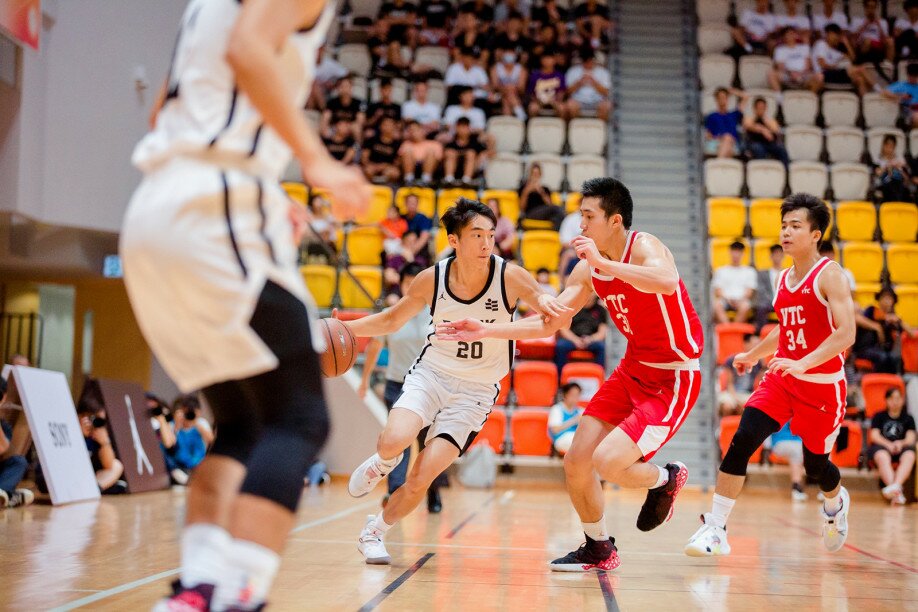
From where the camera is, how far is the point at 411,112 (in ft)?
48.4

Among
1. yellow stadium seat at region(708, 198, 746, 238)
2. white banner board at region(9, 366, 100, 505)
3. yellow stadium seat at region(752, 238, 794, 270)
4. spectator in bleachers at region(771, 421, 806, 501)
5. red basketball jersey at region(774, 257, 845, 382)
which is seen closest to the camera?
red basketball jersey at region(774, 257, 845, 382)

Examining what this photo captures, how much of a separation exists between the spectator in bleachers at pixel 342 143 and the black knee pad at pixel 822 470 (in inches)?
376

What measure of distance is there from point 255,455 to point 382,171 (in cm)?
1218

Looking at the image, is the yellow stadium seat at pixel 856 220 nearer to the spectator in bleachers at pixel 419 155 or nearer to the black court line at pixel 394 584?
the spectator in bleachers at pixel 419 155

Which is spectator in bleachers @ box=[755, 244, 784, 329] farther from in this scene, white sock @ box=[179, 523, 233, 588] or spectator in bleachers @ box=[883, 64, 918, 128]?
white sock @ box=[179, 523, 233, 588]

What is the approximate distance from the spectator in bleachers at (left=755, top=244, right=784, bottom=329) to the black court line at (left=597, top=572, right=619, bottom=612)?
7.73 metres

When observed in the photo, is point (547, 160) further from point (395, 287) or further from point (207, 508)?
point (207, 508)

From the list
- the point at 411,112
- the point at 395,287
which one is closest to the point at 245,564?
the point at 395,287

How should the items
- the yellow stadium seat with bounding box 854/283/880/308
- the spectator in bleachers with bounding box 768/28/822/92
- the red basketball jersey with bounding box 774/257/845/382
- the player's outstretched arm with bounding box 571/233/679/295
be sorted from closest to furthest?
the player's outstretched arm with bounding box 571/233/679/295, the red basketball jersey with bounding box 774/257/845/382, the yellow stadium seat with bounding box 854/283/880/308, the spectator in bleachers with bounding box 768/28/822/92

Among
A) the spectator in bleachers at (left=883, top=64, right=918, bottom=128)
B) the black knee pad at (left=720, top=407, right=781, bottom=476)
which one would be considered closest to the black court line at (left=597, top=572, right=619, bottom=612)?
the black knee pad at (left=720, top=407, right=781, bottom=476)

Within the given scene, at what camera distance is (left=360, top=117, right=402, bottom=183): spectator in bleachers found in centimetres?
1394

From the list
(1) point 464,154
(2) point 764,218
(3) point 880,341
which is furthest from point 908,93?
(1) point 464,154

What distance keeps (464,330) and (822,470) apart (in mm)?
2581

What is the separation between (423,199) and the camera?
13.5 m
